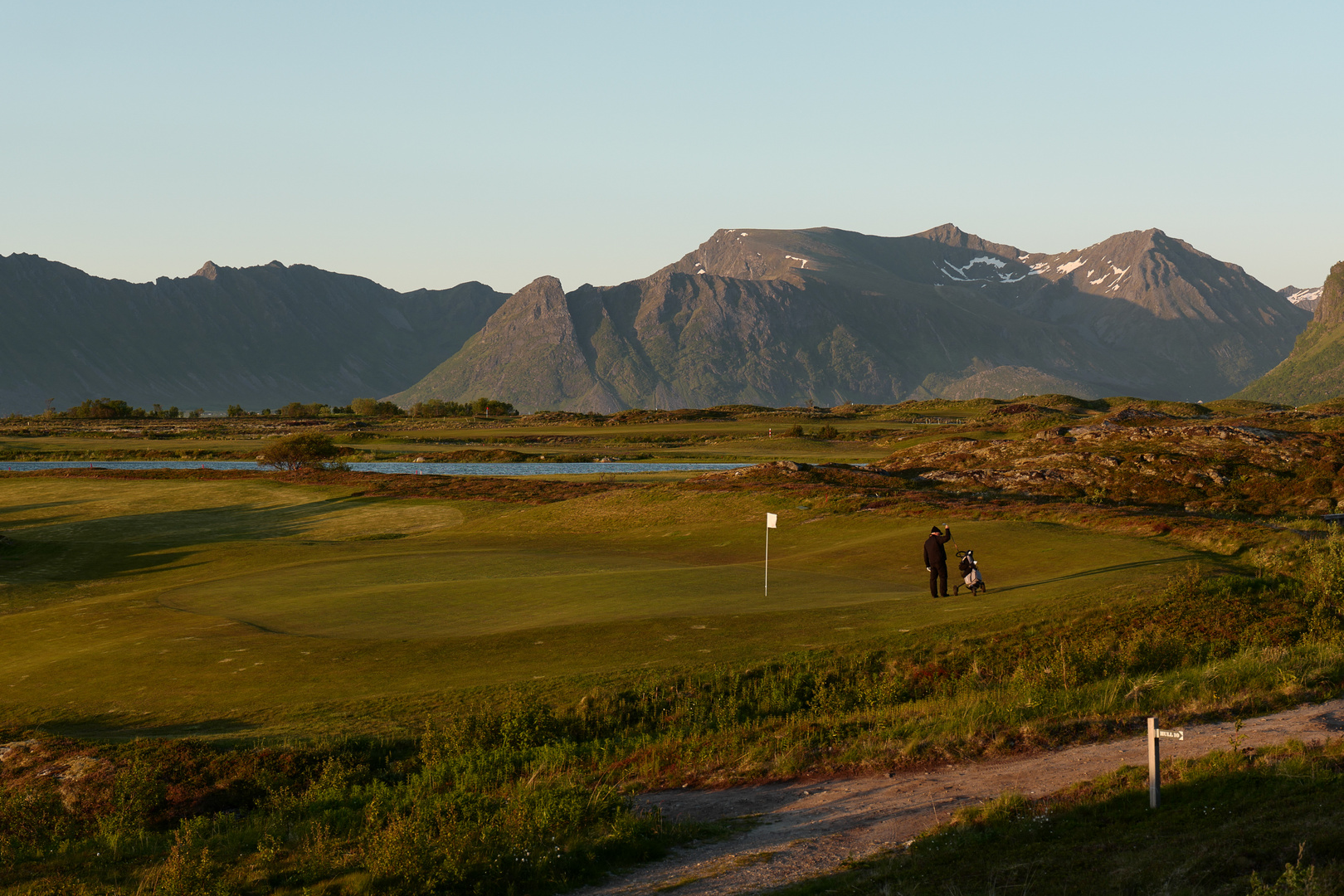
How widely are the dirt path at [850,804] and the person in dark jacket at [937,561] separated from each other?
9233mm

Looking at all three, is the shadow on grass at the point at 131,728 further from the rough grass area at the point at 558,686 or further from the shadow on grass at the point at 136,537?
the shadow on grass at the point at 136,537

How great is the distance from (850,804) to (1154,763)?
12.0 ft

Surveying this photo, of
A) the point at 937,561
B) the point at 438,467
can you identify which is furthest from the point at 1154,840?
the point at 438,467

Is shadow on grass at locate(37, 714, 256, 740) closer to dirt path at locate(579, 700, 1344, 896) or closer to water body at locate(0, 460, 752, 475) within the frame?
dirt path at locate(579, 700, 1344, 896)

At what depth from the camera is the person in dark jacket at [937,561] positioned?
24797 mm

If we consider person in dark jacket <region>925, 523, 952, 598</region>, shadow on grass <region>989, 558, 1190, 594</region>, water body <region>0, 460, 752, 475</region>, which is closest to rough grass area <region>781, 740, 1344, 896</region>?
person in dark jacket <region>925, 523, 952, 598</region>

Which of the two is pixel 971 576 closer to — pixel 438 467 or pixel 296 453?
pixel 296 453

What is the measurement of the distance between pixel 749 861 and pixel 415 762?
7095 mm

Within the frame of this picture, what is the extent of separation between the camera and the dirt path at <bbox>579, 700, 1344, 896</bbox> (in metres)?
10.9

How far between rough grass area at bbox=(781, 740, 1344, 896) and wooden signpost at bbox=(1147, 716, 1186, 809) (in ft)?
0.43

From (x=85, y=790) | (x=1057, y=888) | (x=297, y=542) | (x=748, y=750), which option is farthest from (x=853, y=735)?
(x=297, y=542)

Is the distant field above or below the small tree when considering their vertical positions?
below

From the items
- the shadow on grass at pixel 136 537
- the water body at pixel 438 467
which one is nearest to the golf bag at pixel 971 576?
the shadow on grass at pixel 136 537

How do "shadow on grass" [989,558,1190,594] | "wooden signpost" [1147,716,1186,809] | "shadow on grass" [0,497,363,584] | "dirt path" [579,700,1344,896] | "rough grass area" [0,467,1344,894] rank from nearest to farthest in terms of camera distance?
"dirt path" [579,700,1344,896] → "wooden signpost" [1147,716,1186,809] → "rough grass area" [0,467,1344,894] → "shadow on grass" [989,558,1190,594] → "shadow on grass" [0,497,363,584]
